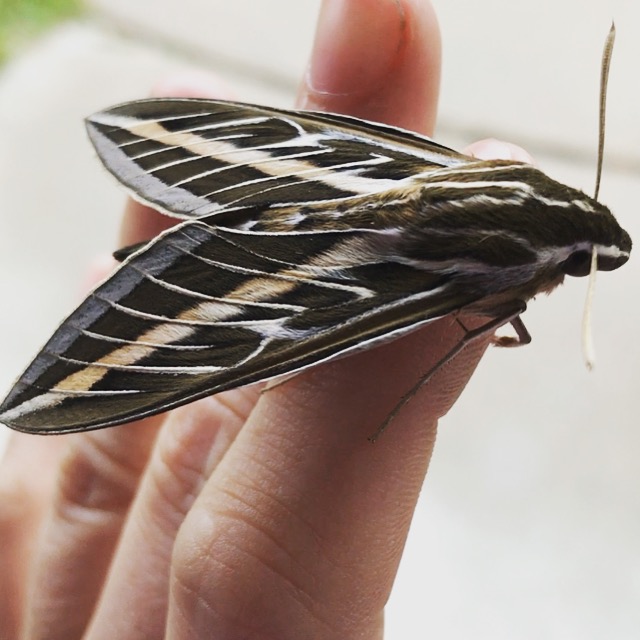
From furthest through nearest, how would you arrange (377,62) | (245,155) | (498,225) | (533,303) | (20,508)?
(533,303), (20,508), (377,62), (245,155), (498,225)

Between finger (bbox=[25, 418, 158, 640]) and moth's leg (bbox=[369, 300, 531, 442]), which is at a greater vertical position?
moth's leg (bbox=[369, 300, 531, 442])

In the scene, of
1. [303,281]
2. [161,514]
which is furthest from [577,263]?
[161,514]

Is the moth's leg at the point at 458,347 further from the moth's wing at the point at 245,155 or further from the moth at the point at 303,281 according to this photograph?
the moth's wing at the point at 245,155

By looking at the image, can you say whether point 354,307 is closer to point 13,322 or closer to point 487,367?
point 487,367

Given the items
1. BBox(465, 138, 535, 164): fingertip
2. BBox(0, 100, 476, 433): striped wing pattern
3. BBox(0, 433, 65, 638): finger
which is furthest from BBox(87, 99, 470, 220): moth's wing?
BBox(0, 433, 65, 638): finger

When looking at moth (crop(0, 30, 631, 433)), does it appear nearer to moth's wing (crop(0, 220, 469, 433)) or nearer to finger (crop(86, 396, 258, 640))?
moth's wing (crop(0, 220, 469, 433))

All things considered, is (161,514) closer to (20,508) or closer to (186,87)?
(20,508)

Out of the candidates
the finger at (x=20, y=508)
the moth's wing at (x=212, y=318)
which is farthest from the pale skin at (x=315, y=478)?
the finger at (x=20, y=508)
